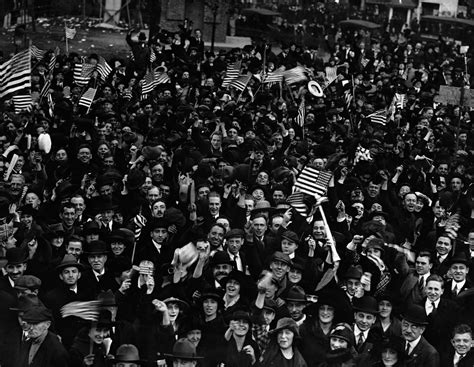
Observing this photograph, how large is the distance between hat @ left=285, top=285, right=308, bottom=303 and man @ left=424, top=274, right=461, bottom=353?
3.80ft

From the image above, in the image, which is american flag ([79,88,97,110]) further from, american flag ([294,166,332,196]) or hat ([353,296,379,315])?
hat ([353,296,379,315])

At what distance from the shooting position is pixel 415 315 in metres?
9.62

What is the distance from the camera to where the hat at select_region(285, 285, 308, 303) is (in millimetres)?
10133

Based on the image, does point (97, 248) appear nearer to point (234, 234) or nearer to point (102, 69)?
point (234, 234)

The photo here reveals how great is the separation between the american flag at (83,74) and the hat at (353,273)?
12.3 m

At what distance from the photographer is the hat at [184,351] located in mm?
8727

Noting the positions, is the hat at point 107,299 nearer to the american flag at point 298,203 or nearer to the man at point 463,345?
the man at point 463,345

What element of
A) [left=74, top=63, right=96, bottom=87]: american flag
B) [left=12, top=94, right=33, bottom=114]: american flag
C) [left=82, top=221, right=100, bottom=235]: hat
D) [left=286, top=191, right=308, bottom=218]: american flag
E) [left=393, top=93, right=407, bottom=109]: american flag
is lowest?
[left=393, top=93, right=407, bottom=109]: american flag

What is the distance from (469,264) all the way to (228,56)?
18.1 meters

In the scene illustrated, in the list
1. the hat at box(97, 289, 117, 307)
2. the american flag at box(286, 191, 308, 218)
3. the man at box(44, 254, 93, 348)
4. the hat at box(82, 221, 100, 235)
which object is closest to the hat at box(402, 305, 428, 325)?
the hat at box(97, 289, 117, 307)

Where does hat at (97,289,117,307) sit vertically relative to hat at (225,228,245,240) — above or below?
above

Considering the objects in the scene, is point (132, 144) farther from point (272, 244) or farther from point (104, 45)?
point (104, 45)

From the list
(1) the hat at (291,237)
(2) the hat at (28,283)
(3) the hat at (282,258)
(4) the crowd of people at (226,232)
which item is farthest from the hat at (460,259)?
(2) the hat at (28,283)

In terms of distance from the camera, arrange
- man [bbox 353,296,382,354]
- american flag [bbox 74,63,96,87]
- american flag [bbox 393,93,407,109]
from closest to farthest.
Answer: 1. man [bbox 353,296,382,354]
2. american flag [bbox 74,63,96,87]
3. american flag [bbox 393,93,407,109]
